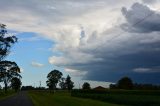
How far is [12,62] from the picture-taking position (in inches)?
4978

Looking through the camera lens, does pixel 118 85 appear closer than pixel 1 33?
No

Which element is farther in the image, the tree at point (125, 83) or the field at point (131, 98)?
the tree at point (125, 83)

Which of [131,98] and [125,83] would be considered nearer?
[131,98]

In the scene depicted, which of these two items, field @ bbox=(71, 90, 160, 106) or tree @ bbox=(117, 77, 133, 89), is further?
tree @ bbox=(117, 77, 133, 89)

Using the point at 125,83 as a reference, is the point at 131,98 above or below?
below

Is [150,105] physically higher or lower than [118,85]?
lower

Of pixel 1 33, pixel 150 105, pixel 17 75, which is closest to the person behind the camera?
pixel 150 105

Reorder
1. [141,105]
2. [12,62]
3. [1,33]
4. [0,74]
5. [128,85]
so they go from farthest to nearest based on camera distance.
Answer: [128,85], [12,62], [0,74], [1,33], [141,105]

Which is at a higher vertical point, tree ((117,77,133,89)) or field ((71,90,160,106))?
tree ((117,77,133,89))

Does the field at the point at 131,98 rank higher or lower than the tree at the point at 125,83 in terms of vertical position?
lower

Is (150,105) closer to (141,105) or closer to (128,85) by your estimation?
(141,105)

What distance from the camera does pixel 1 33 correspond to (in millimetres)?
76875

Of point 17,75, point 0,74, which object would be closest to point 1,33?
point 0,74

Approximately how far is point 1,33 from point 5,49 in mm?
3316
